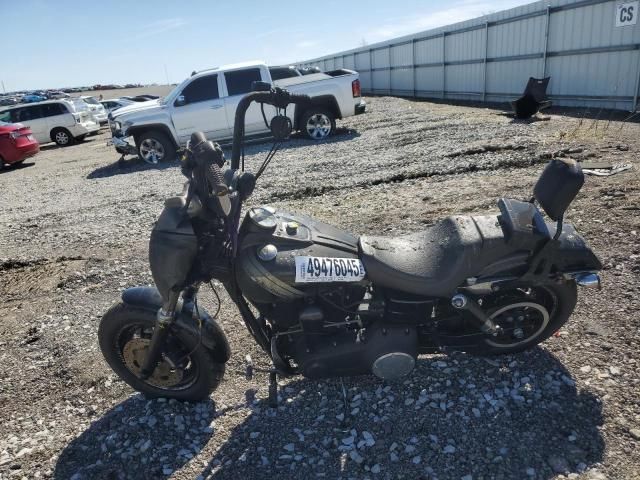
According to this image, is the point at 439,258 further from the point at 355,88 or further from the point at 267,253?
the point at 355,88

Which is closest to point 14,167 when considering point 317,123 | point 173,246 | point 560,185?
point 317,123

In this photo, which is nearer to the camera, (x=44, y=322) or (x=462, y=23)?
(x=44, y=322)

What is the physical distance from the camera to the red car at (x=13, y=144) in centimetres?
1330

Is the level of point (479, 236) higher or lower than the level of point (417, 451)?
higher

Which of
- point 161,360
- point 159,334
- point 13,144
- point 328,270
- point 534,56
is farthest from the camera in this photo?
point 534,56

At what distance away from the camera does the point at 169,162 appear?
38.8ft

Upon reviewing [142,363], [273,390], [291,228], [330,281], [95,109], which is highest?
[95,109]

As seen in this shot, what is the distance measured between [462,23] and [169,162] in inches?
555

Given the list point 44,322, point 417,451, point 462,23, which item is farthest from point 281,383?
point 462,23

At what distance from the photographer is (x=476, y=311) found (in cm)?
264

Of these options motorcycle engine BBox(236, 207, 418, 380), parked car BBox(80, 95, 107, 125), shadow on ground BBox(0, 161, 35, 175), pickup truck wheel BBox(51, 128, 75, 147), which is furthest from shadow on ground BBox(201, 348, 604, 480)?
parked car BBox(80, 95, 107, 125)

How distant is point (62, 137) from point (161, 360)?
751 inches

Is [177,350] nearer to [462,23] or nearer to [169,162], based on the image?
[169,162]

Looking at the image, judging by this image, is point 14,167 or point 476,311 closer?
point 476,311
